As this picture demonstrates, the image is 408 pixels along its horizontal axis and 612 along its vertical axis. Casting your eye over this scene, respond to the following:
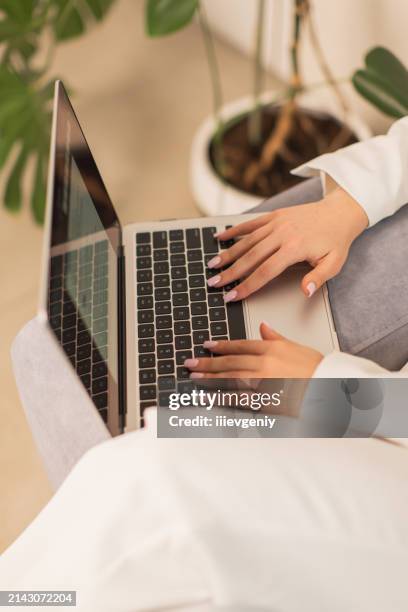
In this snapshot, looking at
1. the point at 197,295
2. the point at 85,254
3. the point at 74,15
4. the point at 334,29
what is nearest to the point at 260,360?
the point at 197,295

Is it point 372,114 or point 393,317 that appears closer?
point 393,317

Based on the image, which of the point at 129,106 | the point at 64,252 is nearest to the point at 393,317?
the point at 64,252

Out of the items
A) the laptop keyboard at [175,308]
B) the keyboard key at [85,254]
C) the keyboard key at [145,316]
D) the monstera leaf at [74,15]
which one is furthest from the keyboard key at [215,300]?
the monstera leaf at [74,15]

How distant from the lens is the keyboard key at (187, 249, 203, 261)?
3.89ft

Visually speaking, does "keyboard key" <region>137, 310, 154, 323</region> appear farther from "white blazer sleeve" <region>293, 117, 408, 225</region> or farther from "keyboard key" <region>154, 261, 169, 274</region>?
"white blazer sleeve" <region>293, 117, 408, 225</region>

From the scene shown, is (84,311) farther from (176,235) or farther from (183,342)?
(176,235)

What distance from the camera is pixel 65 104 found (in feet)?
3.18

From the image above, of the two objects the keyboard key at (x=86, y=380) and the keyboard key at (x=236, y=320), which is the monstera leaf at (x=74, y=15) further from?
the keyboard key at (x=86, y=380)

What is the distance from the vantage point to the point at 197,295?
3.77ft

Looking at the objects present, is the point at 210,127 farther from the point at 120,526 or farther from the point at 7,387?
the point at 120,526

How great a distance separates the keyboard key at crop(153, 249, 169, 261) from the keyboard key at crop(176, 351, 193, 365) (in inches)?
7.7

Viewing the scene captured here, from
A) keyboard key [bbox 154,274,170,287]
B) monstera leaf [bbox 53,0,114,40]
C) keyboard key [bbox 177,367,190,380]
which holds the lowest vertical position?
keyboard key [bbox 177,367,190,380]

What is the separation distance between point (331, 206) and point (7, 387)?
988 millimetres

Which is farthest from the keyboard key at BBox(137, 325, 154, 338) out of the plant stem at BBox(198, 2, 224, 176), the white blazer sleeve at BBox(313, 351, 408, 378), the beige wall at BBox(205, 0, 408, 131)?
the beige wall at BBox(205, 0, 408, 131)
